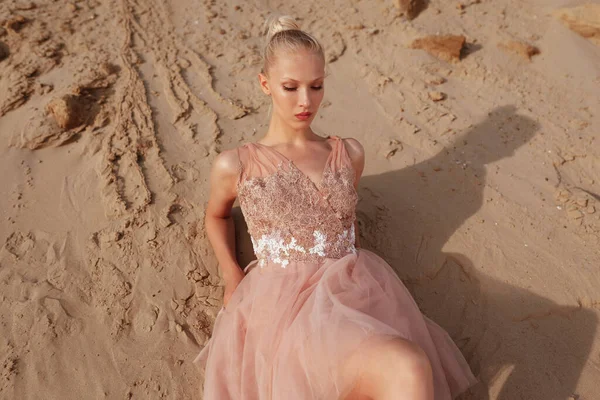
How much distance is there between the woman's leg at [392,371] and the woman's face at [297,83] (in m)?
1.27

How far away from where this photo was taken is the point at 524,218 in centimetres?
363

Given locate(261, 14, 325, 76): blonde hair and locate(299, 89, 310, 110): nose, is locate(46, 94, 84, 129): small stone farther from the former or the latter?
locate(299, 89, 310, 110): nose

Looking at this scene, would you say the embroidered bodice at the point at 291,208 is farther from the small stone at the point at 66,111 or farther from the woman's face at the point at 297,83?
the small stone at the point at 66,111

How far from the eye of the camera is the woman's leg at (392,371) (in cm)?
190

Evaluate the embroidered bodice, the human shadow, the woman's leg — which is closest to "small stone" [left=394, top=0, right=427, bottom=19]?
the human shadow

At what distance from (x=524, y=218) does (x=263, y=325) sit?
7.46 feet

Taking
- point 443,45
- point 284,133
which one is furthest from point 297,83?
point 443,45

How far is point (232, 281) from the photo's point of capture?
9.48 feet

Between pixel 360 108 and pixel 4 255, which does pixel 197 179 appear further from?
pixel 360 108

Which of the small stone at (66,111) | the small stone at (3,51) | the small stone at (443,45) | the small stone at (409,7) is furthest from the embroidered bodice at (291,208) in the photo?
the small stone at (409,7)

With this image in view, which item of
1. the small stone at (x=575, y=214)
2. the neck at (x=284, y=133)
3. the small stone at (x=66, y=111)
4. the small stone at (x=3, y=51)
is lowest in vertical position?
the small stone at (x=575, y=214)

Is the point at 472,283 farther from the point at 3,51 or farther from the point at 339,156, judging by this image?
the point at 3,51

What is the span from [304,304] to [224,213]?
36.7 inches

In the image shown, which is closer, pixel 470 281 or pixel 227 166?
pixel 227 166
